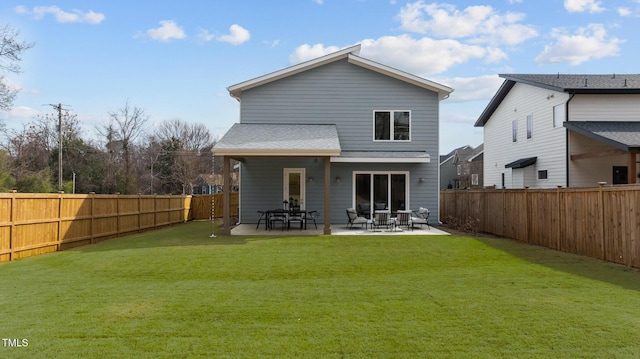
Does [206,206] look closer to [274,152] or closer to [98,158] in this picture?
[274,152]

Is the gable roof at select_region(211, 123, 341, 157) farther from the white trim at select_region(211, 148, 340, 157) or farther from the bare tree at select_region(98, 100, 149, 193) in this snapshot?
the bare tree at select_region(98, 100, 149, 193)

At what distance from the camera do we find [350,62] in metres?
18.6

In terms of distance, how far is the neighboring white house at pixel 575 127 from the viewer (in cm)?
1744

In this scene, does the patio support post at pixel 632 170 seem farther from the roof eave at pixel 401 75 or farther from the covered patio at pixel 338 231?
the roof eave at pixel 401 75

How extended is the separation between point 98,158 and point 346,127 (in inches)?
1040

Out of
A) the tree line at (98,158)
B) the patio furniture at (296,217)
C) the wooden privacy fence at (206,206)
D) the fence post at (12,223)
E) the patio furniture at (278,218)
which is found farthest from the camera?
the tree line at (98,158)

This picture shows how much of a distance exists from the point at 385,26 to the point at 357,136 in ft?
14.2

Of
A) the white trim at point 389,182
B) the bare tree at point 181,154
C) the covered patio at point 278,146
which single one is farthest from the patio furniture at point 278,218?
the bare tree at point 181,154

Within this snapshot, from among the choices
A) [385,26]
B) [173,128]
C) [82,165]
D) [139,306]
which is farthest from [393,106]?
[173,128]

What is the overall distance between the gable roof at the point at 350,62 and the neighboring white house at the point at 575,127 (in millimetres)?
4728

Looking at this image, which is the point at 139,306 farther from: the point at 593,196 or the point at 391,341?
the point at 593,196

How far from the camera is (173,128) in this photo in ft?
166

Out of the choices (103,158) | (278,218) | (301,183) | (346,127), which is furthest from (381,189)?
(103,158)

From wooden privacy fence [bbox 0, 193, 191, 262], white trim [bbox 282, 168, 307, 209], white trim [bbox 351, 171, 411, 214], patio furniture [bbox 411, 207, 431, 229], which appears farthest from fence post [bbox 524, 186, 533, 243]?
wooden privacy fence [bbox 0, 193, 191, 262]
